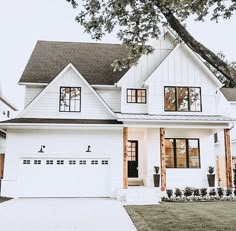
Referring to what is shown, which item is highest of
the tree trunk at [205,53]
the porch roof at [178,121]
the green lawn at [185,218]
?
the tree trunk at [205,53]

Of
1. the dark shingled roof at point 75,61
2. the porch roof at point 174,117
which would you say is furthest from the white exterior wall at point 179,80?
the dark shingled roof at point 75,61

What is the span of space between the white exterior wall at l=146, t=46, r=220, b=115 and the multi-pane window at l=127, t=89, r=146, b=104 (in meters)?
0.62

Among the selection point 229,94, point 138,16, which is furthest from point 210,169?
point 229,94

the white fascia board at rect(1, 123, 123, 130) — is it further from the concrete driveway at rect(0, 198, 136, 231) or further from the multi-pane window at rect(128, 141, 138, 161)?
the concrete driveway at rect(0, 198, 136, 231)

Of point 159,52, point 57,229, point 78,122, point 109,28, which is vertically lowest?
point 57,229

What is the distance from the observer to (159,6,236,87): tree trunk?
6.97 metres

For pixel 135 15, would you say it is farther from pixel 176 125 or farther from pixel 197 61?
pixel 197 61

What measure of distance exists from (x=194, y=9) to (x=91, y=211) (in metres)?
7.29

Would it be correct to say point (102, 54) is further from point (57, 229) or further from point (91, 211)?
point (57, 229)

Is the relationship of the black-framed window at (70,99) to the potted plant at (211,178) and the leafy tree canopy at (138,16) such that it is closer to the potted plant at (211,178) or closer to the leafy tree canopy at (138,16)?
the leafy tree canopy at (138,16)

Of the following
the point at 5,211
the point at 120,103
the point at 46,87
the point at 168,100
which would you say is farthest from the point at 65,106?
the point at 5,211

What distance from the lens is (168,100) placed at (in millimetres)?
16375

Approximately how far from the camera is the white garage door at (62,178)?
1449cm

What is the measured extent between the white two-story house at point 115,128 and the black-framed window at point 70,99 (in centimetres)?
5
